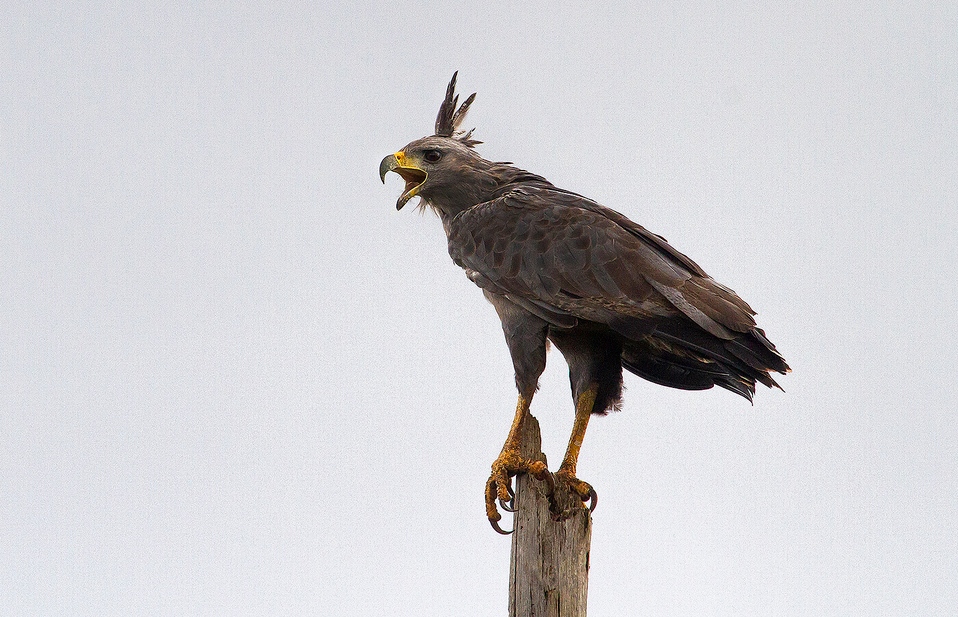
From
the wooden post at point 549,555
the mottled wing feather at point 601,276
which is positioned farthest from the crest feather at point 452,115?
the wooden post at point 549,555

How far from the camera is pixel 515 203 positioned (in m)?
7.37

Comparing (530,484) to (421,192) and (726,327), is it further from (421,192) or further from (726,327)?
(421,192)

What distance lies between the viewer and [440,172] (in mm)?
7832

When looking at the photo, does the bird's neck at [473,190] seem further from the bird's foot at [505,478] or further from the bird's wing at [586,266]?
the bird's foot at [505,478]

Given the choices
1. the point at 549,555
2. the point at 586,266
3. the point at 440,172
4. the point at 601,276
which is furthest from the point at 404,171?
the point at 549,555

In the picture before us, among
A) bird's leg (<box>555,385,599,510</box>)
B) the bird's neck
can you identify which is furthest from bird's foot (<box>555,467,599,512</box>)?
the bird's neck

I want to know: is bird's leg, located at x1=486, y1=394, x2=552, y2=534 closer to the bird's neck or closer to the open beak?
the bird's neck

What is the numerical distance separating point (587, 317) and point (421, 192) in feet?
6.46

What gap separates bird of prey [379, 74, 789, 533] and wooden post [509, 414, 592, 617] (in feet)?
0.78

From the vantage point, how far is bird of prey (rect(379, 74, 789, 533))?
21.4 ft

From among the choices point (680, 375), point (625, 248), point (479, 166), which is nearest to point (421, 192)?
point (479, 166)

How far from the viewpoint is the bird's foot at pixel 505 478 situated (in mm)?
6594

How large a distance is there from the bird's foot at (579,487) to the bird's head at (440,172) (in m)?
2.38

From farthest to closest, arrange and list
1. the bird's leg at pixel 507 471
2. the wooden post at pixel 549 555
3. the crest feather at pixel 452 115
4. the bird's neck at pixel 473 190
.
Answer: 1. the crest feather at pixel 452 115
2. the bird's neck at pixel 473 190
3. the bird's leg at pixel 507 471
4. the wooden post at pixel 549 555
